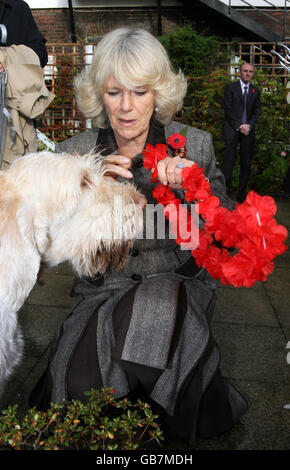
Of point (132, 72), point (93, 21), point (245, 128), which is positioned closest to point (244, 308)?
point (132, 72)

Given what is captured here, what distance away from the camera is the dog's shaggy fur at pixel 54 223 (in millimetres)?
2012

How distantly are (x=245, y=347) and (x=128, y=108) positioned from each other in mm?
2001

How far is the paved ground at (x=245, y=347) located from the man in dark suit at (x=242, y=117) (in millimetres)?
4646

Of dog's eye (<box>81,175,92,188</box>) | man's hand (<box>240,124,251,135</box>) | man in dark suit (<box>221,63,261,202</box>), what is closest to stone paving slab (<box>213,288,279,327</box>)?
dog's eye (<box>81,175,92,188</box>)

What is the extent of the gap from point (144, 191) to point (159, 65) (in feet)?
2.45

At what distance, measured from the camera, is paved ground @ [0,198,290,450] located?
8.62 ft

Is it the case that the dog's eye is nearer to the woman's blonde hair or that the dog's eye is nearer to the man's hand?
the woman's blonde hair

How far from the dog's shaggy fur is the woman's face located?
0.48m

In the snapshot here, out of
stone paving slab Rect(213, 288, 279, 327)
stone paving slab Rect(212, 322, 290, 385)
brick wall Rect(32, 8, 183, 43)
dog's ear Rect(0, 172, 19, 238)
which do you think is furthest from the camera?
brick wall Rect(32, 8, 183, 43)

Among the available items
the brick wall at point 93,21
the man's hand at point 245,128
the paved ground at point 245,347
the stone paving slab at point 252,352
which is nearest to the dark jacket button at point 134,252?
the paved ground at point 245,347

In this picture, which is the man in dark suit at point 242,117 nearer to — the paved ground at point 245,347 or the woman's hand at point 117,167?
the paved ground at point 245,347

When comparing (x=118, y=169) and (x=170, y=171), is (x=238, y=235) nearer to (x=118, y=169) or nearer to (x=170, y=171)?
(x=170, y=171)

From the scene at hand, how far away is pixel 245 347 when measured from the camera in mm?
3639
